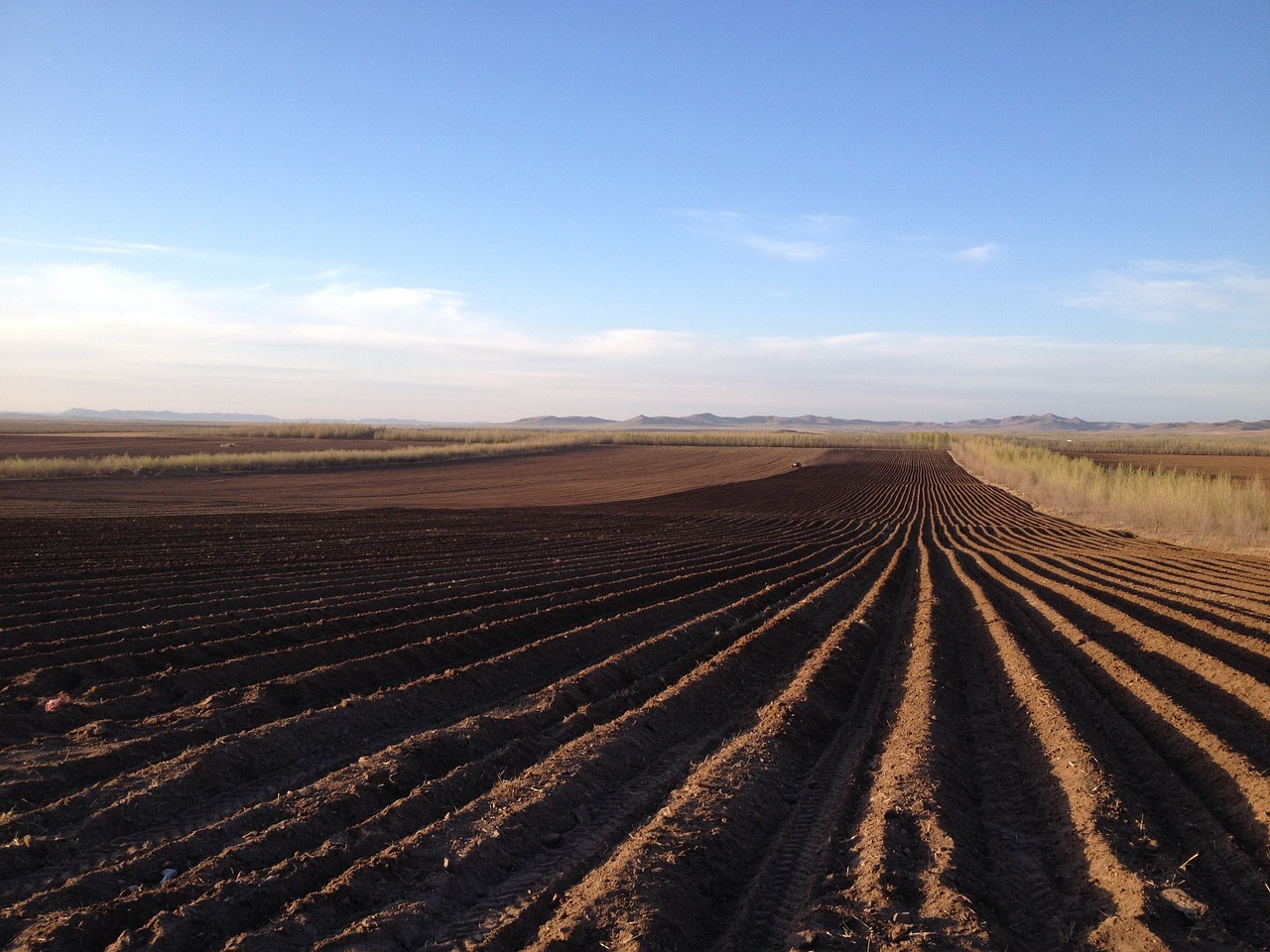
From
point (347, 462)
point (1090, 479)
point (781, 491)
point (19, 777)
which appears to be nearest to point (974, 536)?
point (1090, 479)

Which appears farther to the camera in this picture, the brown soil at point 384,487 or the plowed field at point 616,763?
the brown soil at point 384,487

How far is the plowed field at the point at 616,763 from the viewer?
409 cm

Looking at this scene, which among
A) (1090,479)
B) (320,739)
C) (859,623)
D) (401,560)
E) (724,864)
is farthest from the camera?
(1090,479)

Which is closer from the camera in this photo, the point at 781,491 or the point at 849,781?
the point at 849,781

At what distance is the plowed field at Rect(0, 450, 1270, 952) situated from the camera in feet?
13.4

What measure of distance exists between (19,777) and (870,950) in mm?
5432

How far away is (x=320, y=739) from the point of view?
21.6 ft

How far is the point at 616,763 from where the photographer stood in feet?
20.5

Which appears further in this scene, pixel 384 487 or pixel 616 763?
pixel 384 487

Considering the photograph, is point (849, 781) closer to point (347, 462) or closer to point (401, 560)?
point (401, 560)

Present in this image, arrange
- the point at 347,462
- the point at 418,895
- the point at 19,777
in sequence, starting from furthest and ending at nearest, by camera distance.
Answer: the point at 347,462 < the point at 19,777 < the point at 418,895

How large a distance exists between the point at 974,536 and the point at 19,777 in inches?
899

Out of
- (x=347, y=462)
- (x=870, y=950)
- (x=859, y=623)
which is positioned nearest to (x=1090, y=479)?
(x=859, y=623)

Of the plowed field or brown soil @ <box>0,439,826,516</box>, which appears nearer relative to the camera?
the plowed field
